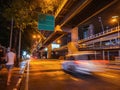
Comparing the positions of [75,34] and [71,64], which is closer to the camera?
[71,64]

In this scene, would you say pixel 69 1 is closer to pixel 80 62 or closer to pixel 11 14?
pixel 80 62

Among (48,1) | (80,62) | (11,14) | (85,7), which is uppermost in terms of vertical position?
(85,7)

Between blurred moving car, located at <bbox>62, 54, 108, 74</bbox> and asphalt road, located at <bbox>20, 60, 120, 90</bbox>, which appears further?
blurred moving car, located at <bbox>62, 54, 108, 74</bbox>

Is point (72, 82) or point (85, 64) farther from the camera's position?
point (85, 64)

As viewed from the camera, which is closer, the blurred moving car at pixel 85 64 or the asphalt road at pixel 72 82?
the asphalt road at pixel 72 82

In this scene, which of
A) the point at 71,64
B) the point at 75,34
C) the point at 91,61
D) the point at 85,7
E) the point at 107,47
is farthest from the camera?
the point at 107,47

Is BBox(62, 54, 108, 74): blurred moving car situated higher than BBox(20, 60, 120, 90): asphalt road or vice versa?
BBox(62, 54, 108, 74): blurred moving car

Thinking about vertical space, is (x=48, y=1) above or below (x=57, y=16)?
below

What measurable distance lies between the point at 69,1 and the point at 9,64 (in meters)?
18.9

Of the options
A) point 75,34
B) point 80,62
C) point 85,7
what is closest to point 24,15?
point 80,62

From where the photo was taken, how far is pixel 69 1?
29188mm

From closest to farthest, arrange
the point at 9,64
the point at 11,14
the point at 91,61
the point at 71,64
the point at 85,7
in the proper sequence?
the point at 11,14, the point at 9,64, the point at 91,61, the point at 71,64, the point at 85,7

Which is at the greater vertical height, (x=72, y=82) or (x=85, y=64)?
(x=85, y=64)

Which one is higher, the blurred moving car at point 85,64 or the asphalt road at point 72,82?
the blurred moving car at point 85,64
